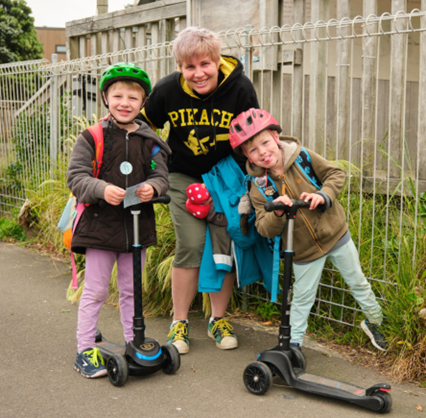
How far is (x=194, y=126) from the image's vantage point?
13.0ft

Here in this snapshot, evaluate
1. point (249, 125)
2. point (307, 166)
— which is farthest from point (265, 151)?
point (307, 166)

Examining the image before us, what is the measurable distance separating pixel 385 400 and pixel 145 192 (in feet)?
5.92

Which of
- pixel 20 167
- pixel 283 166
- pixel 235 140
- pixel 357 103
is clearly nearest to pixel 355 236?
pixel 283 166

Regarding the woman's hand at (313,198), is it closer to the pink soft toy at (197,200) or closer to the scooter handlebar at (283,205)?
the scooter handlebar at (283,205)

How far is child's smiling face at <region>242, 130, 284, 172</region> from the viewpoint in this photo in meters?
3.47

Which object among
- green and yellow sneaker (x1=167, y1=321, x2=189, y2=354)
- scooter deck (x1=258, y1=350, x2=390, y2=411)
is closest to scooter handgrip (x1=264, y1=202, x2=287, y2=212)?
scooter deck (x1=258, y1=350, x2=390, y2=411)

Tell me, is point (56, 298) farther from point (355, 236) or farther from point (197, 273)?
point (355, 236)

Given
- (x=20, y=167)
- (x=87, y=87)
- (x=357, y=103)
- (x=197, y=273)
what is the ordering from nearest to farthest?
1. (x=197, y=273)
2. (x=357, y=103)
3. (x=87, y=87)
4. (x=20, y=167)

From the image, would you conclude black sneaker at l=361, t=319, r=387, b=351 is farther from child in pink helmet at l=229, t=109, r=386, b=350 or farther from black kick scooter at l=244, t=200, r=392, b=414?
black kick scooter at l=244, t=200, r=392, b=414

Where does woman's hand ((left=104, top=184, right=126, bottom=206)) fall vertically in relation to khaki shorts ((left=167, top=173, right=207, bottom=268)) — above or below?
above

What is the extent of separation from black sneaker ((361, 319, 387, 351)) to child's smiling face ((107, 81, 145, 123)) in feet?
6.87

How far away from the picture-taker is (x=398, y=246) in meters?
3.97

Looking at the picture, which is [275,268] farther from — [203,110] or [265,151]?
[203,110]

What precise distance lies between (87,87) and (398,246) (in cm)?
436
